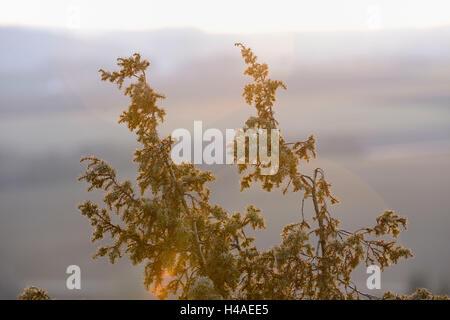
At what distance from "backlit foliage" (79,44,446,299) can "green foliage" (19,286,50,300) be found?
2416mm

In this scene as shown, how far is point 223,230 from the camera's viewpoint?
17.3 m

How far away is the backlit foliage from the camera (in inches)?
642

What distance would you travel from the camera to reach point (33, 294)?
45.5 ft

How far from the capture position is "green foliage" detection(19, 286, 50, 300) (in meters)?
13.8

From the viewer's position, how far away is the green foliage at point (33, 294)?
45.2 ft

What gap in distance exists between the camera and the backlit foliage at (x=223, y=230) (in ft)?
53.5

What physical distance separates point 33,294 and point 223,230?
5961 millimetres

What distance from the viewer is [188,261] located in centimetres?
1748

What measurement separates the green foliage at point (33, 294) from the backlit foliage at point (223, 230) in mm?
2416
